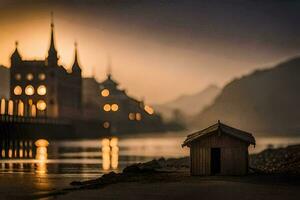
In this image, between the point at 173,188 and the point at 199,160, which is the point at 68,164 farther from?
the point at 173,188

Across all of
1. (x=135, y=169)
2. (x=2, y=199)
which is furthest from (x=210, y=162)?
(x=2, y=199)

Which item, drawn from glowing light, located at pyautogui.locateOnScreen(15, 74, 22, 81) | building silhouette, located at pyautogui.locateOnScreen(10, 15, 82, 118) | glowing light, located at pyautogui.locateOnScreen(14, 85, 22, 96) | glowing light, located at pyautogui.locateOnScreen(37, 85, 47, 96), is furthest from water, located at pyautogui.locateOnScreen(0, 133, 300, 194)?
glowing light, located at pyautogui.locateOnScreen(15, 74, 22, 81)

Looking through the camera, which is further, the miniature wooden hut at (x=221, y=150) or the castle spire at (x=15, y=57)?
the castle spire at (x=15, y=57)

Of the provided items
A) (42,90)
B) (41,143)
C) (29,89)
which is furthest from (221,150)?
(29,89)

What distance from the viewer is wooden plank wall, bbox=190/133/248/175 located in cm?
2741

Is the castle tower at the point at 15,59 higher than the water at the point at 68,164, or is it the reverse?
the castle tower at the point at 15,59

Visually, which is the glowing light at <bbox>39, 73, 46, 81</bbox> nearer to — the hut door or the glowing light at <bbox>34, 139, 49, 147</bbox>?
the glowing light at <bbox>34, 139, 49, 147</bbox>

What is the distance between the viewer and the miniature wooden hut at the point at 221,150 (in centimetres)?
2739

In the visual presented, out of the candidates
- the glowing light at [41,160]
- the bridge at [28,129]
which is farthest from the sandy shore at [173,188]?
the bridge at [28,129]

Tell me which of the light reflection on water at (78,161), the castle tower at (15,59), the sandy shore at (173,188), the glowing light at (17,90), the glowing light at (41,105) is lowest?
the sandy shore at (173,188)

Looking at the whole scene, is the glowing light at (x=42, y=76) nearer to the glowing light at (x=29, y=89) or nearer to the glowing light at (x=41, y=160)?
the glowing light at (x=29, y=89)

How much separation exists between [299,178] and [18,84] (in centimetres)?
13983

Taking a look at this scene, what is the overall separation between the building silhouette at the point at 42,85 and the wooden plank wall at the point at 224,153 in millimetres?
129299

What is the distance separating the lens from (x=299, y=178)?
2742 centimetres
